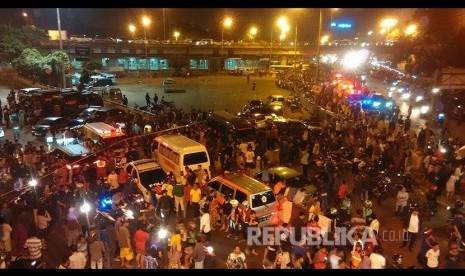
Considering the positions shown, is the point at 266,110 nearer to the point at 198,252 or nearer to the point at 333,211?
the point at 333,211

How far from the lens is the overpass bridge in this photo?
248ft

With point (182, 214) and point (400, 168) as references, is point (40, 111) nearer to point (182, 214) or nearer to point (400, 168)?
point (182, 214)

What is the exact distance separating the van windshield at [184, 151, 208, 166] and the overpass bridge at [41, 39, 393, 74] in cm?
5965

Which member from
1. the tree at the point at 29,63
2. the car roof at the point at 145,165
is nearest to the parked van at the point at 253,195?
the car roof at the point at 145,165

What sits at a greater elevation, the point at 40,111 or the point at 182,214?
the point at 40,111

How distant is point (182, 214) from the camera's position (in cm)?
1377

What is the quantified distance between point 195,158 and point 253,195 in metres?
4.27

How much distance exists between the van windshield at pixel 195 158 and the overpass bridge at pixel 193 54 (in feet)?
196

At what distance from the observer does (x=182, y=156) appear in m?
15.3

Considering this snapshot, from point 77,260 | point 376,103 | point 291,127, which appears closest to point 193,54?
point 376,103

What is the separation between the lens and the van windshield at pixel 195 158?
15398mm

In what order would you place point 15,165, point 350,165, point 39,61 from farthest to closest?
point 39,61, point 350,165, point 15,165
